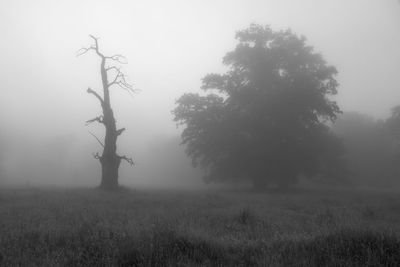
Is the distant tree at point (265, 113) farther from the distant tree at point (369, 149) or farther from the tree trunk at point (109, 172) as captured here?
the distant tree at point (369, 149)

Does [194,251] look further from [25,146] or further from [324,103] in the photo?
[25,146]

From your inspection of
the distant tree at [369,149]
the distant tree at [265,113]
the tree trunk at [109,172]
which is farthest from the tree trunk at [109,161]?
the distant tree at [369,149]

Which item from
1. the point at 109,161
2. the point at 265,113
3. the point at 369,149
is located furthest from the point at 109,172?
the point at 369,149

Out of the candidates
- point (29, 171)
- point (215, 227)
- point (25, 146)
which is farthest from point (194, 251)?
point (25, 146)

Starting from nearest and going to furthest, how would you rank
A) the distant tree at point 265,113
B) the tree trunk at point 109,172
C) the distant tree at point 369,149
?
1. the tree trunk at point 109,172
2. the distant tree at point 265,113
3. the distant tree at point 369,149

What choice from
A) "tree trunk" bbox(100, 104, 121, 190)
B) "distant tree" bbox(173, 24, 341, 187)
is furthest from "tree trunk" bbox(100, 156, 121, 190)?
"distant tree" bbox(173, 24, 341, 187)

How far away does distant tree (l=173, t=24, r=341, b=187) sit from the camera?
31766 mm

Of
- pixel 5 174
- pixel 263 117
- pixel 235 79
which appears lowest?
pixel 5 174

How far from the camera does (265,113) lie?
31.9 meters

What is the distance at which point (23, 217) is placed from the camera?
10.6m

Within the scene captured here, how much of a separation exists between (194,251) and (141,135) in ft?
323

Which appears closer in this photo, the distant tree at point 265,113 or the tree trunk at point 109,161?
the tree trunk at point 109,161

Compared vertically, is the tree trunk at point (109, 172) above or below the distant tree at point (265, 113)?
below

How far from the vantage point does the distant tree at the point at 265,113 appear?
104 feet
